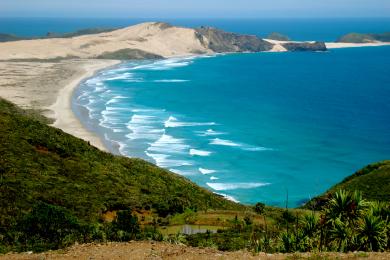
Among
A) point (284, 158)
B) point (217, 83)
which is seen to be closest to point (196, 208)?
point (284, 158)

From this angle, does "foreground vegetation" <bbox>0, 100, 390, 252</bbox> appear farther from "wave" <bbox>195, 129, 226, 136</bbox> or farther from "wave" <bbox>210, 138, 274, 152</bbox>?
"wave" <bbox>195, 129, 226, 136</bbox>

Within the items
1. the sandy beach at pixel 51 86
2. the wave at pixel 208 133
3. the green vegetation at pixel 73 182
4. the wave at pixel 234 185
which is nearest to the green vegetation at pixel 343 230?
the green vegetation at pixel 73 182

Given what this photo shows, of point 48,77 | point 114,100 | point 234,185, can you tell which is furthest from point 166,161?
point 48,77

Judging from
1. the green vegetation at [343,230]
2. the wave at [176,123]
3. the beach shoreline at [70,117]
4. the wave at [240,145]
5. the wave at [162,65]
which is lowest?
the wave at [240,145]

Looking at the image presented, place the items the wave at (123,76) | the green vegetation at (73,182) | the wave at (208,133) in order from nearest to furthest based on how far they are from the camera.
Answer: the green vegetation at (73,182) → the wave at (208,133) → the wave at (123,76)

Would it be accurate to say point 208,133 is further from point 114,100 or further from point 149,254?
point 149,254

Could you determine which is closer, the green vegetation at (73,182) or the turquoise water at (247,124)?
the green vegetation at (73,182)

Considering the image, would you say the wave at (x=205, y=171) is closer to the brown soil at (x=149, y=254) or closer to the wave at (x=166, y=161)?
the wave at (x=166, y=161)

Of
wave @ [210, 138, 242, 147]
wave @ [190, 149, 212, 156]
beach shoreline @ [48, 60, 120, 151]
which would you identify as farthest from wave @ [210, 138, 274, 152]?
beach shoreline @ [48, 60, 120, 151]
